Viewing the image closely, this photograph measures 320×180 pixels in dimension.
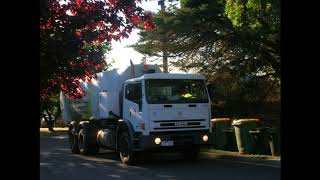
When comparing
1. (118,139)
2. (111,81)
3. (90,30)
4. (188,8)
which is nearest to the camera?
(90,30)

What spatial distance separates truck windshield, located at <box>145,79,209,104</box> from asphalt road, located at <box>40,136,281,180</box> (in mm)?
1868

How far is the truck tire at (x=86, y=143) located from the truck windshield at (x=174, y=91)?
14.8 feet

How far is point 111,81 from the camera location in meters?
16.4

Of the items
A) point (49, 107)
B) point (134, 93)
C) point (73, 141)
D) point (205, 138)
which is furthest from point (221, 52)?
point (49, 107)

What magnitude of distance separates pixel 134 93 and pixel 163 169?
241 cm

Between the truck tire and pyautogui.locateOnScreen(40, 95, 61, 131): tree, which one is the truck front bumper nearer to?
pyautogui.locateOnScreen(40, 95, 61, 131): tree

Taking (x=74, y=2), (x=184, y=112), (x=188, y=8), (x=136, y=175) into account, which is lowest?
(x=136, y=175)

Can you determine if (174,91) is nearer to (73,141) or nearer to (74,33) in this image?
(73,141)

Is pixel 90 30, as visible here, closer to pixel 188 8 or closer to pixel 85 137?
pixel 85 137

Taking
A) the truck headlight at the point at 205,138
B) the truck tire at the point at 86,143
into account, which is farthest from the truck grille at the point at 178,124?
the truck tire at the point at 86,143

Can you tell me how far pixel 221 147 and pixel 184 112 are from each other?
395cm

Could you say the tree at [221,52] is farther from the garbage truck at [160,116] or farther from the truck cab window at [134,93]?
the truck cab window at [134,93]
